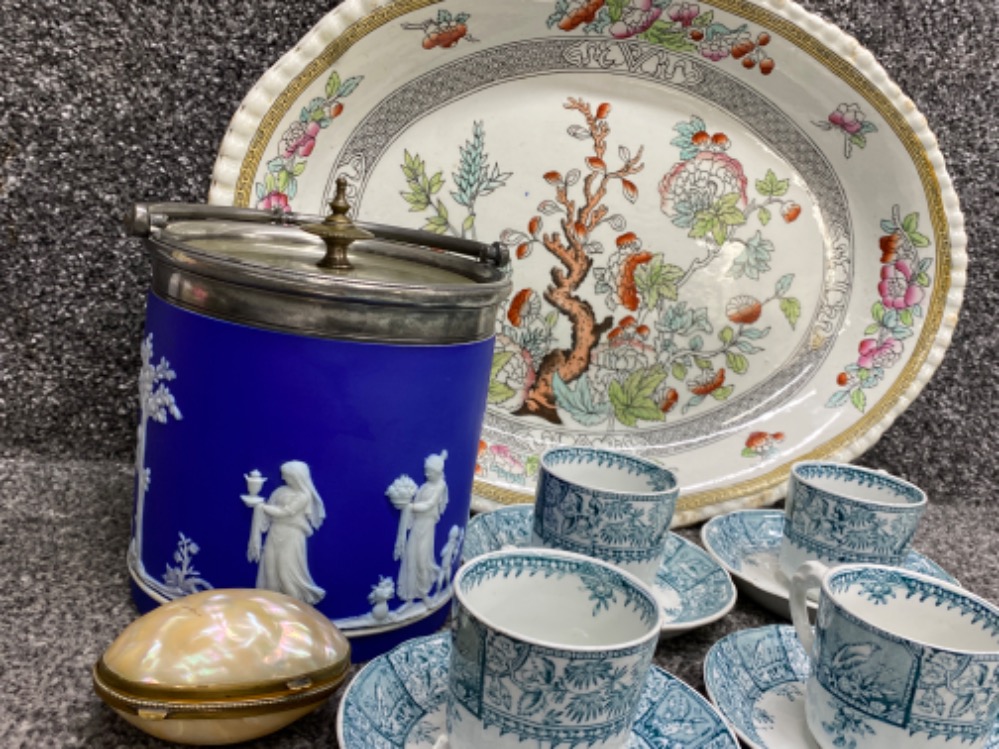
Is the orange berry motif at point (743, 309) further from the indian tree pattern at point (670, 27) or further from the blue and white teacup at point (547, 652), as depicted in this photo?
the blue and white teacup at point (547, 652)

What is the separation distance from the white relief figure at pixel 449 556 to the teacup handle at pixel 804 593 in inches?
→ 7.4

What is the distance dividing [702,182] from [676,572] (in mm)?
309

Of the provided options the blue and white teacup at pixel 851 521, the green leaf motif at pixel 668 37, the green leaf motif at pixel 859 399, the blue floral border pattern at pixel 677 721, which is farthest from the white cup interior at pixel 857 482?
the green leaf motif at pixel 668 37

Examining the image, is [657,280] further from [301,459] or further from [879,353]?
[301,459]

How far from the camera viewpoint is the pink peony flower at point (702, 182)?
74cm

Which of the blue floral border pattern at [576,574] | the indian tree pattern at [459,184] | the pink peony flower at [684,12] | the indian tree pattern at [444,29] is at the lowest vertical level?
the blue floral border pattern at [576,574]

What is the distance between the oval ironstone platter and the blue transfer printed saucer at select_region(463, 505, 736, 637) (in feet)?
0.10

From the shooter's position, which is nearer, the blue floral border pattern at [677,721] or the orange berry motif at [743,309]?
the blue floral border pattern at [677,721]

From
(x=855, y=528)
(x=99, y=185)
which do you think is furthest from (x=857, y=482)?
(x=99, y=185)

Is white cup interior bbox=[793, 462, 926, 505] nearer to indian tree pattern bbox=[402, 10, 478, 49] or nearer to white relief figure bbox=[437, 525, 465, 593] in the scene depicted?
white relief figure bbox=[437, 525, 465, 593]

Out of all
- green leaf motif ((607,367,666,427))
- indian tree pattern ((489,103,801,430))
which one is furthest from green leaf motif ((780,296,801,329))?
green leaf motif ((607,367,666,427))

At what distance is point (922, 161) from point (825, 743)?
471 millimetres

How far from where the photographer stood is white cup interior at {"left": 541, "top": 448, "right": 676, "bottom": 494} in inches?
23.6

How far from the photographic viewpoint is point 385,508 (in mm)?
480
